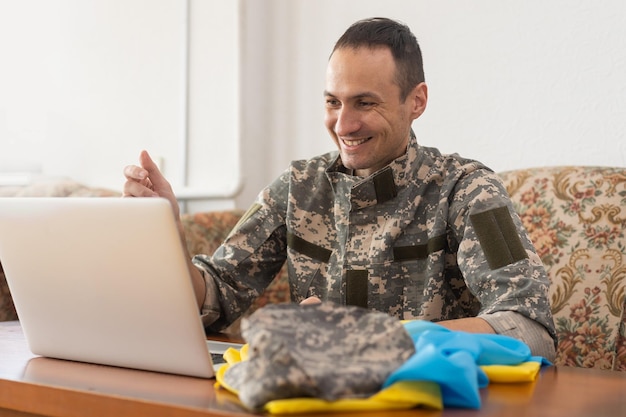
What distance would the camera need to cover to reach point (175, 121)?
304 centimetres

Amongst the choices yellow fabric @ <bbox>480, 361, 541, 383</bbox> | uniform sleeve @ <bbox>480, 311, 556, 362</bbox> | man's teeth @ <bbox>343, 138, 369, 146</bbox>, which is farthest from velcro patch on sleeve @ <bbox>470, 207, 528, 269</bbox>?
yellow fabric @ <bbox>480, 361, 541, 383</bbox>

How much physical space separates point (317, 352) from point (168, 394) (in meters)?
0.19

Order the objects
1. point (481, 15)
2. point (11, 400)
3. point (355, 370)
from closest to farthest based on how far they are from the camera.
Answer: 1. point (355, 370)
2. point (11, 400)
3. point (481, 15)

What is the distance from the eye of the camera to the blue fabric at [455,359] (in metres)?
0.85

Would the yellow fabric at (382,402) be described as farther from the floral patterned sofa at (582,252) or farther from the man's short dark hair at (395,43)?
the floral patterned sofa at (582,252)

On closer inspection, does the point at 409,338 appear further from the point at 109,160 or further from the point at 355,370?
the point at 109,160

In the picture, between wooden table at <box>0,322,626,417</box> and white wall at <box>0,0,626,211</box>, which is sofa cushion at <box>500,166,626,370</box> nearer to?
white wall at <box>0,0,626,211</box>

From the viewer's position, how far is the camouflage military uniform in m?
1.57

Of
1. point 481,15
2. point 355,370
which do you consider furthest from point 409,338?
point 481,15

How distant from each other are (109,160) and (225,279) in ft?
5.31

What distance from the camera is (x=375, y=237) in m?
1.64

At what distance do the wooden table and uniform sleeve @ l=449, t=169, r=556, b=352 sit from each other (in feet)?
0.74

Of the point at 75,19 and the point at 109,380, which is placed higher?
the point at 75,19

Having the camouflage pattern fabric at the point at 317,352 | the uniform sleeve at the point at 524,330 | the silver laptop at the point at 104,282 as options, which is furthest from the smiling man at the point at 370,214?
the camouflage pattern fabric at the point at 317,352
